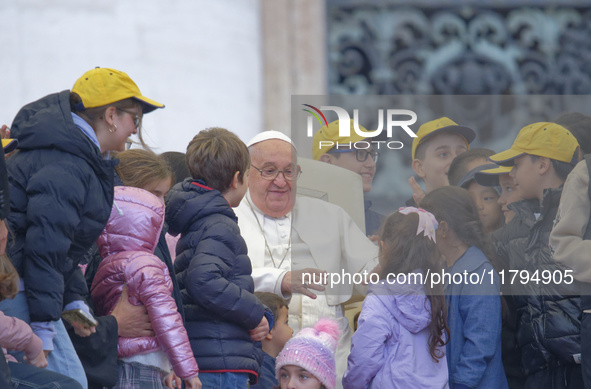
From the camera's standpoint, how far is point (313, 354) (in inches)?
210

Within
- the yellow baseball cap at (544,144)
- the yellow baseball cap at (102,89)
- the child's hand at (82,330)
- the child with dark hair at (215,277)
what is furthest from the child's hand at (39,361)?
the yellow baseball cap at (544,144)

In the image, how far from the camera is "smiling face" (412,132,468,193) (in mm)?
5602

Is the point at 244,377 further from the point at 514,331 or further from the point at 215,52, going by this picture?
the point at 215,52

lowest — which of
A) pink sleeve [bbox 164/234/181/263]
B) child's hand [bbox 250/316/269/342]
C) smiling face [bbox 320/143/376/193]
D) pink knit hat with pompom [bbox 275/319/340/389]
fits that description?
pink knit hat with pompom [bbox 275/319/340/389]

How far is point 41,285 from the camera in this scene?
13.0ft

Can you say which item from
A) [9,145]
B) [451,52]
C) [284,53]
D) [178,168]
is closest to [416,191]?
[178,168]

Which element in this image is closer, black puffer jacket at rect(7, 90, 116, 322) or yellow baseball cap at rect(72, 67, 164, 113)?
black puffer jacket at rect(7, 90, 116, 322)

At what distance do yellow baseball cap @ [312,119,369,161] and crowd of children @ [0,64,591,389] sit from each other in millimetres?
21

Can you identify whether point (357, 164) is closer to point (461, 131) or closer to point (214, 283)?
point (461, 131)

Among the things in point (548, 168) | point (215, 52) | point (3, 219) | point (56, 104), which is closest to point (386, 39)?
point (215, 52)

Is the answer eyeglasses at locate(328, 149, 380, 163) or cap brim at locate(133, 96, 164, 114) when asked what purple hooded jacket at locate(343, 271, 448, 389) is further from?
cap brim at locate(133, 96, 164, 114)

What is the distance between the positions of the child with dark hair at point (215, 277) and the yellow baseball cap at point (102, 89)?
59 cm

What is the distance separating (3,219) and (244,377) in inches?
58.8

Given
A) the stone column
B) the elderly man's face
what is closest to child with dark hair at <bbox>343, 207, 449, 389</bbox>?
the elderly man's face
